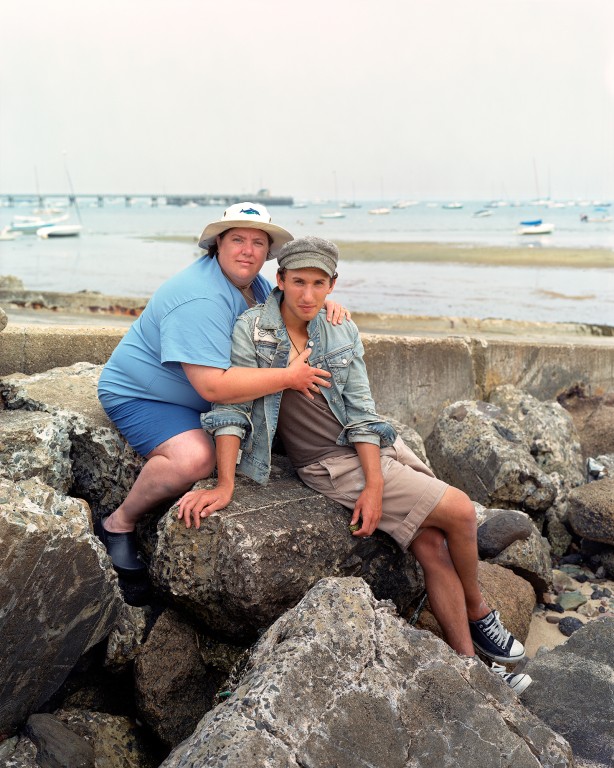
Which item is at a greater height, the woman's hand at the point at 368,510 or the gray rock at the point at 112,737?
the woman's hand at the point at 368,510

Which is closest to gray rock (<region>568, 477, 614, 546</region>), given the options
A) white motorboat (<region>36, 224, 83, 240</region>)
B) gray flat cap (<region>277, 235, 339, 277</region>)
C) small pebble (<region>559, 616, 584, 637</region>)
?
small pebble (<region>559, 616, 584, 637</region>)

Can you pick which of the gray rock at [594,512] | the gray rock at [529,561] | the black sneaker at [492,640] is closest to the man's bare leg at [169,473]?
the black sneaker at [492,640]

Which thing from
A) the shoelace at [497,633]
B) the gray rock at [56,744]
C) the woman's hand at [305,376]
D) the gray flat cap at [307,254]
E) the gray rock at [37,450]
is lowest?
the shoelace at [497,633]

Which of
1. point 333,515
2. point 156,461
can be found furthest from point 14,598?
point 333,515

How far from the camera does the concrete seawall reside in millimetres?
5211

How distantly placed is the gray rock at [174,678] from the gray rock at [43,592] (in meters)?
0.25

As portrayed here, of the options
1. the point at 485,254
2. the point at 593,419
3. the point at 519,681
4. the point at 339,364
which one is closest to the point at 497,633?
the point at 519,681

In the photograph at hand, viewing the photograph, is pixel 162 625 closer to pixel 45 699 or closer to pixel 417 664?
pixel 45 699

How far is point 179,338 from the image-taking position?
11.2ft

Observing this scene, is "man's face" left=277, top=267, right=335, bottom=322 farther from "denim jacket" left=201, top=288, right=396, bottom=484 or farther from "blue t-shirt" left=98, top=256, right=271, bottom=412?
"blue t-shirt" left=98, top=256, right=271, bottom=412

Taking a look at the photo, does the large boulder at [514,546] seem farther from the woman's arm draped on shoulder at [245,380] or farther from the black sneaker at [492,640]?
the woman's arm draped on shoulder at [245,380]

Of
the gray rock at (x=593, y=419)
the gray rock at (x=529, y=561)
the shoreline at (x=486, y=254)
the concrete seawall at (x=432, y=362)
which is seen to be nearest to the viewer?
the gray rock at (x=529, y=561)

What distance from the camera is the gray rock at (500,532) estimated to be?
4254 mm

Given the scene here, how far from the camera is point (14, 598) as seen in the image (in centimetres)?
268
